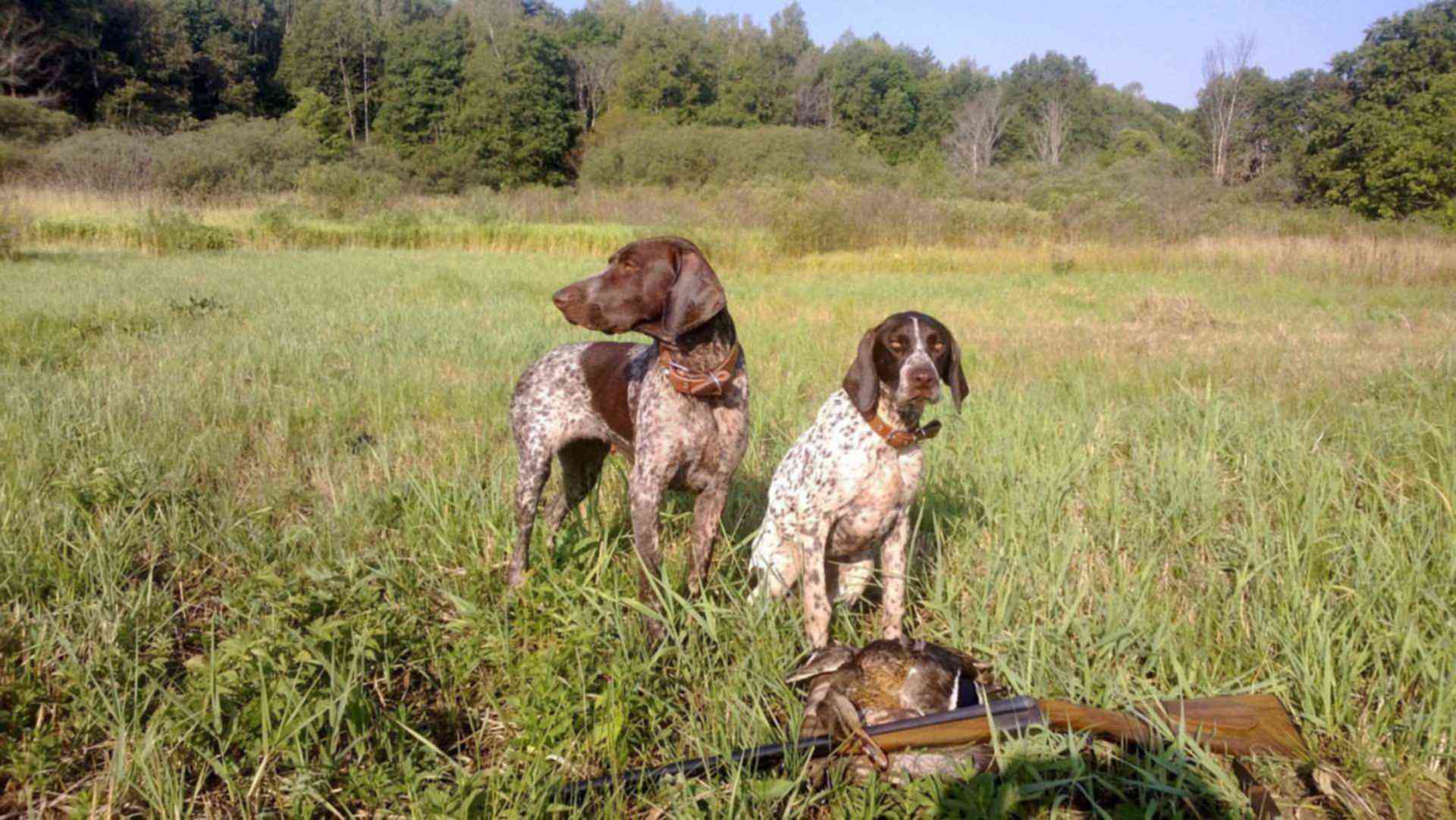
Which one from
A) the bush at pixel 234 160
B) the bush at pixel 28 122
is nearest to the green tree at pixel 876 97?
the bush at pixel 234 160

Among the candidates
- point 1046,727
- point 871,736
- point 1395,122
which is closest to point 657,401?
point 871,736

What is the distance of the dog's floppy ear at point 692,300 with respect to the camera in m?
3.08

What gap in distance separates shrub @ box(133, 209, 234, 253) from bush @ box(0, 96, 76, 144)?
2577 centimetres

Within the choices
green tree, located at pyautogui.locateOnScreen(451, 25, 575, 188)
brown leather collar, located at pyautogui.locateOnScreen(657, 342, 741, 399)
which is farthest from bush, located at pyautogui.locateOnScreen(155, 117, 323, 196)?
brown leather collar, located at pyautogui.locateOnScreen(657, 342, 741, 399)

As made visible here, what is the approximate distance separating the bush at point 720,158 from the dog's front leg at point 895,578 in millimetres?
42592

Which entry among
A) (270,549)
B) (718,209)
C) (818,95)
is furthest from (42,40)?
(270,549)

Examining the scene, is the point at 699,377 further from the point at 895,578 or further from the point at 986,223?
the point at 986,223

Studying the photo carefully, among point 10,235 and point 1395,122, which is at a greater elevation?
point 1395,122

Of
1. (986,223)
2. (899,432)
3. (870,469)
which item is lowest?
(870,469)

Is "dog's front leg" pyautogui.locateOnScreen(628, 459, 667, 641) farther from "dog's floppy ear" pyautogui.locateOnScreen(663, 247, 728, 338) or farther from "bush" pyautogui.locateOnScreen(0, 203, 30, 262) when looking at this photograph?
"bush" pyautogui.locateOnScreen(0, 203, 30, 262)

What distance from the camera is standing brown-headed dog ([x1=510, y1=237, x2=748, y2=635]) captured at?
3168mm

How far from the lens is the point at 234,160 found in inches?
1334

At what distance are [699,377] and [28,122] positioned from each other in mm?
48811

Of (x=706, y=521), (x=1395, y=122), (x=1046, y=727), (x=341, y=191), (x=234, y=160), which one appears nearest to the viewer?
(x=1046, y=727)
